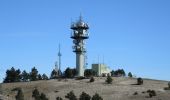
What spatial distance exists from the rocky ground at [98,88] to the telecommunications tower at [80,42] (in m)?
11.6

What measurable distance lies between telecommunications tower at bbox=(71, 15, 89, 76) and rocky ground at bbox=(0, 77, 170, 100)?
38.2 ft

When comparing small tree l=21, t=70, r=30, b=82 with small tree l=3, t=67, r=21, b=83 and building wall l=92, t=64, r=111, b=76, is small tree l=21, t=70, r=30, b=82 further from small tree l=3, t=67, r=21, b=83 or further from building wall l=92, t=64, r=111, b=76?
building wall l=92, t=64, r=111, b=76

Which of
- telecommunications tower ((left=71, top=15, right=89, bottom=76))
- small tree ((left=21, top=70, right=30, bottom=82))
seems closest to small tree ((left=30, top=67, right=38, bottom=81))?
small tree ((left=21, top=70, right=30, bottom=82))

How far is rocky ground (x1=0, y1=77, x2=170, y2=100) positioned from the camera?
432 feet

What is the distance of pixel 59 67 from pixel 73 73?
11506 millimetres

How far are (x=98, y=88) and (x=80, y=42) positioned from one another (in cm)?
3377

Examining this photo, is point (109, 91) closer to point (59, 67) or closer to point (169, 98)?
point (169, 98)

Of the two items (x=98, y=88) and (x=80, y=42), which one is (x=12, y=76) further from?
(x=98, y=88)

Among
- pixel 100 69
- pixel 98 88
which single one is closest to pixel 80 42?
pixel 100 69

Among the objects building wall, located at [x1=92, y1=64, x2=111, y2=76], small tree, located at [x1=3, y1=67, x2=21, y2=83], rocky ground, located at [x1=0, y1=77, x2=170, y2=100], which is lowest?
rocky ground, located at [x1=0, y1=77, x2=170, y2=100]

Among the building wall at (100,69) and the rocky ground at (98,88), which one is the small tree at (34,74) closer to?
the building wall at (100,69)

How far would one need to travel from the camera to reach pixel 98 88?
146m

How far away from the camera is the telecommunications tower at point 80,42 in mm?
175500

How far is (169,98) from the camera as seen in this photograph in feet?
401
